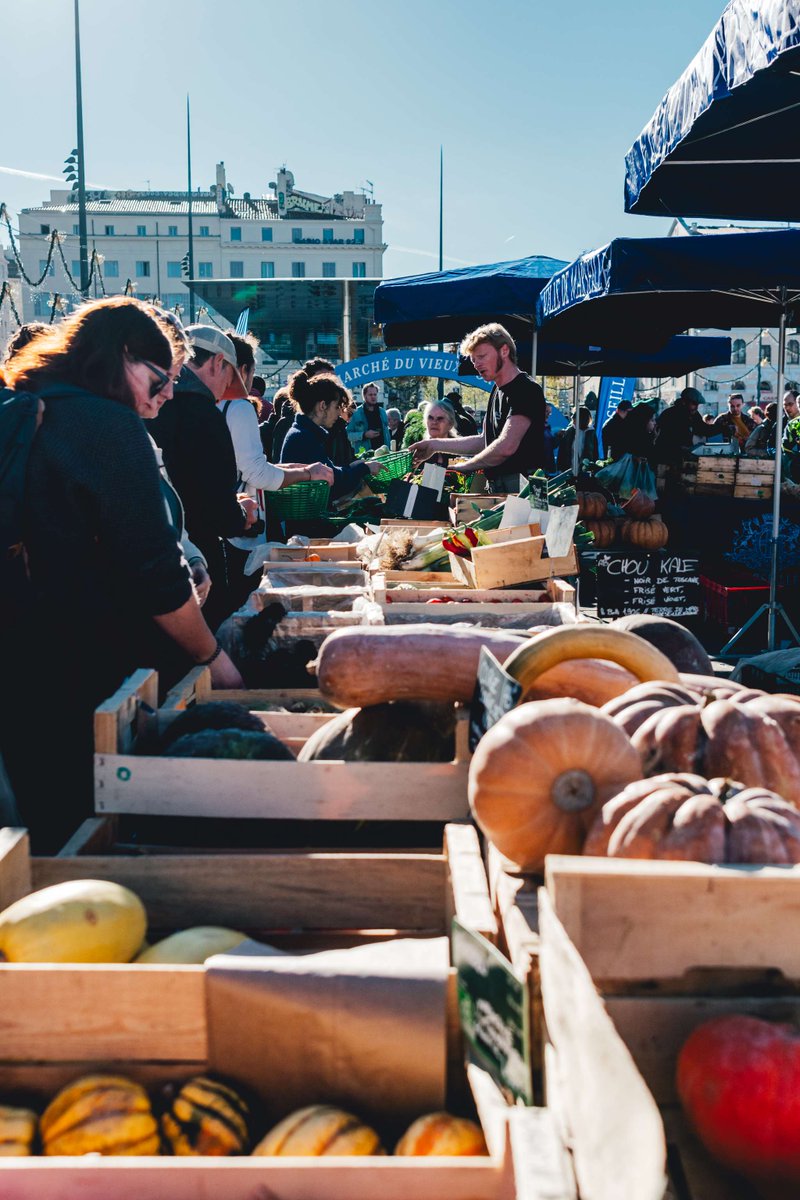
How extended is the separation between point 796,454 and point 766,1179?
9.10 metres

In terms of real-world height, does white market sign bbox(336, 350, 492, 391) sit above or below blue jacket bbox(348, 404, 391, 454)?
above

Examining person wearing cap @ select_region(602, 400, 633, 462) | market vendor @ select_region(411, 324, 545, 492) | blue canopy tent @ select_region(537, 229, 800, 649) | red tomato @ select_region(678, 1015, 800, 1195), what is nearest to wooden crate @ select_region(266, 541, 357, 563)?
market vendor @ select_region(411, 324, 545, 492)

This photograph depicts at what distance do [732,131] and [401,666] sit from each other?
433cm

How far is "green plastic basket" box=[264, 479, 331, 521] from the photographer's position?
6.70 metres

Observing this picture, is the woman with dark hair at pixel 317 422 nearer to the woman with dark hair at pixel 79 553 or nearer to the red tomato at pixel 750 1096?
the woman with dark hair at pixel 79 553

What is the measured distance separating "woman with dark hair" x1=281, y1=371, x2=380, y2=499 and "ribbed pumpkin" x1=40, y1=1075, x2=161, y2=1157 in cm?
570

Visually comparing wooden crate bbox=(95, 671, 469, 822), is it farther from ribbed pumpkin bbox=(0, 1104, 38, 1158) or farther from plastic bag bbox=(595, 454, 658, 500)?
plastic bag bbox=(595, 454, 658, 500)

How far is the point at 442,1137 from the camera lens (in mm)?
1438

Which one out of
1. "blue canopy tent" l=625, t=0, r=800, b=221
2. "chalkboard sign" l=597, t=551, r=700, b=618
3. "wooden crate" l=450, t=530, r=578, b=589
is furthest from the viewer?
"chalkboard sign" l=597, t=551, r=700, b=618

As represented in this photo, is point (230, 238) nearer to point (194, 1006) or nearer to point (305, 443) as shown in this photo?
point (305, 443)

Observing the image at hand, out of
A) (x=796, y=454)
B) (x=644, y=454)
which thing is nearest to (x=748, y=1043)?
(x=796, y=454)

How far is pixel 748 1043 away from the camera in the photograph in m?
1.30

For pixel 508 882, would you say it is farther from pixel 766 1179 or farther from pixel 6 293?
pixel 6 293

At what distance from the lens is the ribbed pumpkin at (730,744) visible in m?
1.71
